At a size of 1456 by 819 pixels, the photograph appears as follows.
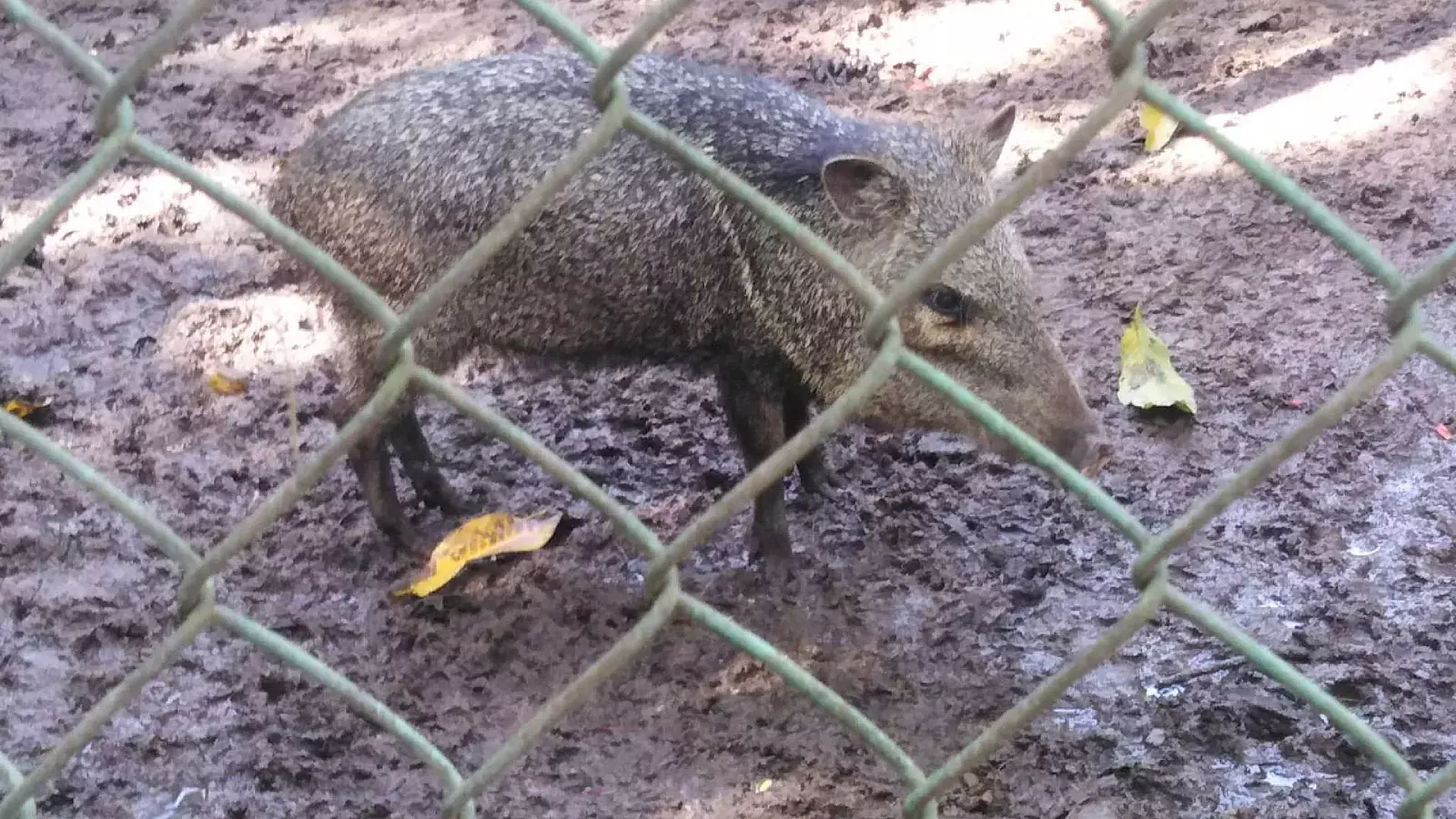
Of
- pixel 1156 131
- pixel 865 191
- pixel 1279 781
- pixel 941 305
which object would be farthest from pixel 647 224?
pixel 1156 131

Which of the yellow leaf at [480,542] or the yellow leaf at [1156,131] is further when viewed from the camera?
the yellow leaf at [1156,131]

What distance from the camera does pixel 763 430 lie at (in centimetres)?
303

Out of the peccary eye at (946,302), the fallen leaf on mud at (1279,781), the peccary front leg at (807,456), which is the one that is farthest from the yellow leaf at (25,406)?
the fallen leaf on mud at (1279,781)

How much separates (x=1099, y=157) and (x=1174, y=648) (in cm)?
216

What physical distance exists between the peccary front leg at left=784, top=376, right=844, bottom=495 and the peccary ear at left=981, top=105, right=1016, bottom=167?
2.14 ft

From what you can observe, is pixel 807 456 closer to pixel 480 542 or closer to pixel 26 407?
pixel 480 542

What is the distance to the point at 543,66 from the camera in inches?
116

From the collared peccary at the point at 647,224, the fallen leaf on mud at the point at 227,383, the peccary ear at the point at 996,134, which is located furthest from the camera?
the fallen leaf on mud at the point at 227,383

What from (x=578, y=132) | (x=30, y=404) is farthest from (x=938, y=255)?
(x=30, y=404)

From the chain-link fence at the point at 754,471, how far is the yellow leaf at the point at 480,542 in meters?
1.60

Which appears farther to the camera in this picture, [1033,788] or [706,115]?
[706,115]

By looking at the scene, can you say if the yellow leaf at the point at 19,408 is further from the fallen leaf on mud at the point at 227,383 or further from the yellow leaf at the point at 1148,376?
the yellow leaf at the point at 1148,376

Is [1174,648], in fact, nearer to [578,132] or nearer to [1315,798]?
[1315,798]

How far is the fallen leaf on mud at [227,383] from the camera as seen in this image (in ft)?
11.9
